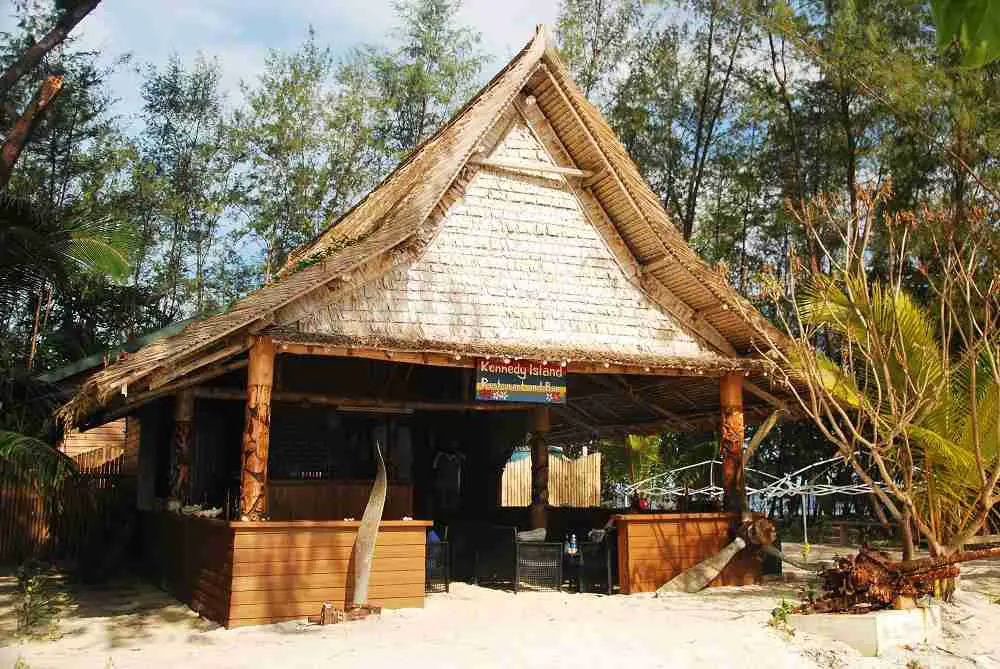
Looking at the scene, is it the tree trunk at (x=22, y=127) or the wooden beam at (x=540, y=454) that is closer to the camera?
the tree trunk at (x=22, y=127)

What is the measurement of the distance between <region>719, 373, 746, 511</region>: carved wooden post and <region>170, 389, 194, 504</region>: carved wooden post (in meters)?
6.52

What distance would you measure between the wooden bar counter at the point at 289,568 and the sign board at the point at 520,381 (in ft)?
5.64

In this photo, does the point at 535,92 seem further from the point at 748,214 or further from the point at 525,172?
the point at 748,214

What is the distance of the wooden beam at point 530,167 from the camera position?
11008 millimetres

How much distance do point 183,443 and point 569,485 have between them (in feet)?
41.5

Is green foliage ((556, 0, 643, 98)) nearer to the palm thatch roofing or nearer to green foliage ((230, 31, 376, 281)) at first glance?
green foliage ((230, 31, 376, 281))

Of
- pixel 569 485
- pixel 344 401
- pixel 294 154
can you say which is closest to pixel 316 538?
pixel 344 401

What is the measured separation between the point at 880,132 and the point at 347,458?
13.6 meters

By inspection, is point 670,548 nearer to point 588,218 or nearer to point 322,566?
point 588,218

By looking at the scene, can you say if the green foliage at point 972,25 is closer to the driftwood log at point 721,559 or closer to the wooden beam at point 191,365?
the wooden beam at point 191,365

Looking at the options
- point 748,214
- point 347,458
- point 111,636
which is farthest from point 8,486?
point 748,214

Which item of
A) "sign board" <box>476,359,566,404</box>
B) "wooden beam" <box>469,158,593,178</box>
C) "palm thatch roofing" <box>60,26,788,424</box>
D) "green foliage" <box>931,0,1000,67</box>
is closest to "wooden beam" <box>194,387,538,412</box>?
"palm thatch roofing" <box>60,26,788,424</box>

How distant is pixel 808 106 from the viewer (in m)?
21.1

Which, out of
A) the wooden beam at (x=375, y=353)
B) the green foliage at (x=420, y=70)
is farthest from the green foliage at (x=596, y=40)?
the wooden beam at (x=375, y=353)
